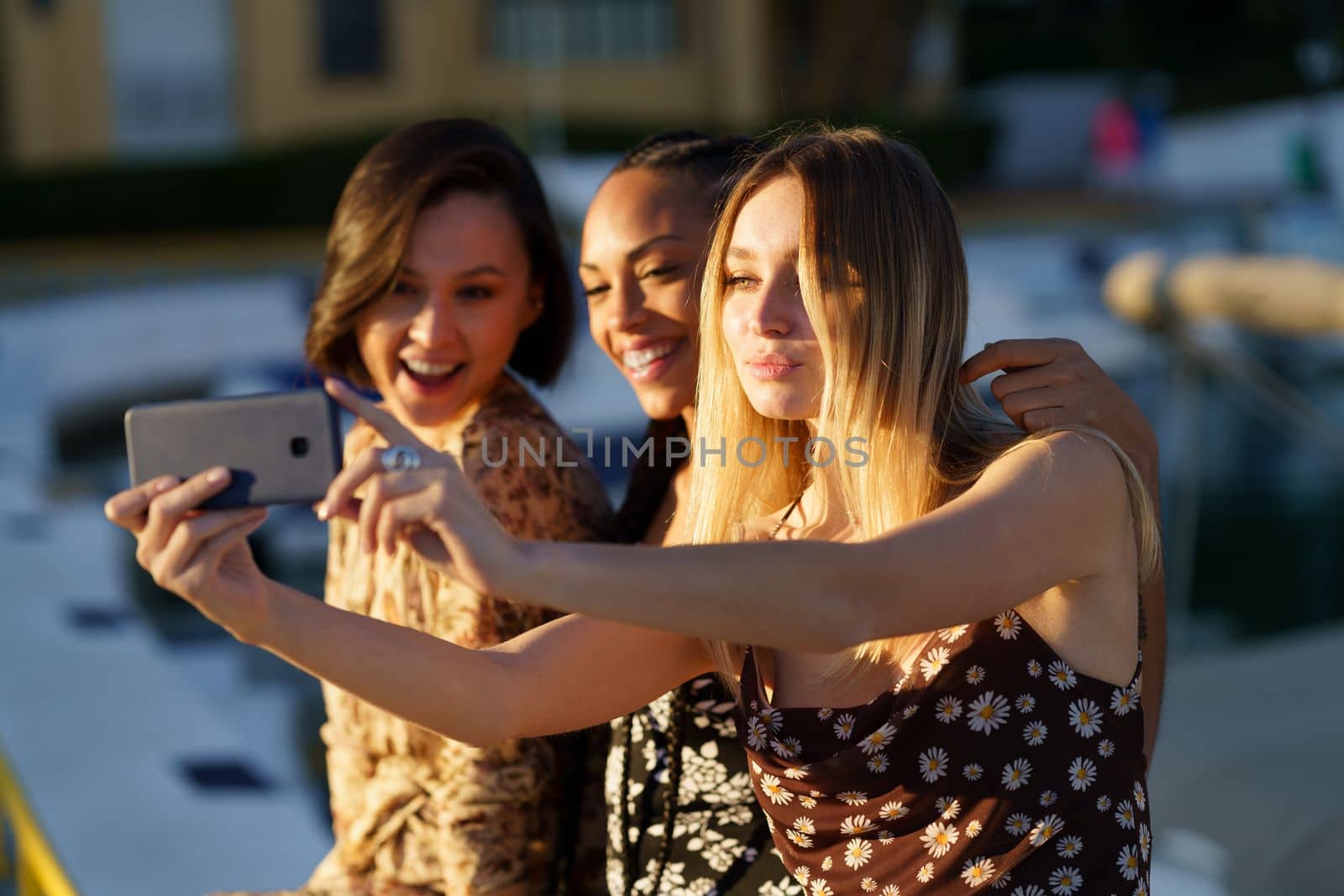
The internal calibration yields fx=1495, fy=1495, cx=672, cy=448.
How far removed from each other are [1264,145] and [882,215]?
17392 millimetres

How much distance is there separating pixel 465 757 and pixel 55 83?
14855 millimetres

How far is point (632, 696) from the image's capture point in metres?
1.61

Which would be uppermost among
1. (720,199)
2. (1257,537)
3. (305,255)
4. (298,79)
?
(720,199)

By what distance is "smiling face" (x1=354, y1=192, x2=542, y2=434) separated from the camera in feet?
6.29

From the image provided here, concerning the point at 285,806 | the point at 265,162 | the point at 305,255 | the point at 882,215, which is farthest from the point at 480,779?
the point at 265,162

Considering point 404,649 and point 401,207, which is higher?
point 401,207

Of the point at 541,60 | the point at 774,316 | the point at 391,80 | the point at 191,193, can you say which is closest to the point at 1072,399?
the point at 774,316

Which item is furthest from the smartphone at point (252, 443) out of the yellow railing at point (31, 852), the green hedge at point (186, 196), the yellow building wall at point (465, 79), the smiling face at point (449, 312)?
the yellow building wall at point (465, 79)

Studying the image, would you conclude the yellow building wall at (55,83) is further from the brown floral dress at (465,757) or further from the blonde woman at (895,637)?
the blonde woman at (895,637)

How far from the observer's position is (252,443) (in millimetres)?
1203

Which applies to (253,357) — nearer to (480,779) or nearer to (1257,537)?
(1257,537)

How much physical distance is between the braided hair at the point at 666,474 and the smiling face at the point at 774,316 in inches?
6.1

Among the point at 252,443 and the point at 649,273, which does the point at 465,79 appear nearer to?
the point at 649,273

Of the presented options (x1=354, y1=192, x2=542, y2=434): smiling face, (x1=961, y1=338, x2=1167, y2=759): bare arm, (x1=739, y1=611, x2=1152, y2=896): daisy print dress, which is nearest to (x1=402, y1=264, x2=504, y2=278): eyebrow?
(x1=354, y1=192, x2=542, y2=434): smiling face
